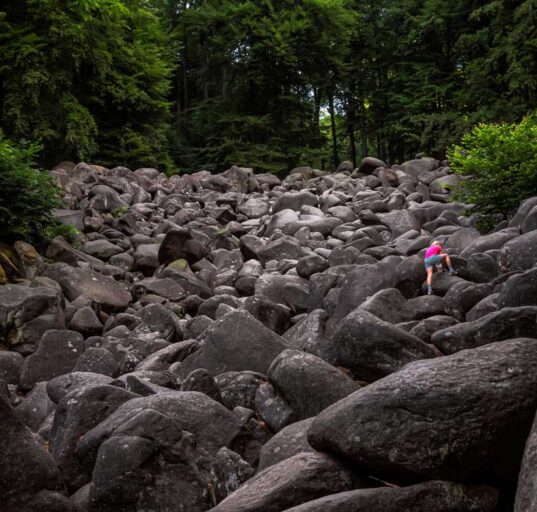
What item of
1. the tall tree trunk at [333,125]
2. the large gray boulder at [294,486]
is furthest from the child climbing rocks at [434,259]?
the tall tree trunk at [333,125]

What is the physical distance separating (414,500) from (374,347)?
9.66 feet

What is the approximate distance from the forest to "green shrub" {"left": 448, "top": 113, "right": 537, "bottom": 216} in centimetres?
1074

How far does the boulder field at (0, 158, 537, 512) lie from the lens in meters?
3.82

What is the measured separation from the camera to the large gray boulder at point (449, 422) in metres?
3.76

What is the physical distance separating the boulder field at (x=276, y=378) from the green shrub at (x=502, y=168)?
571 mm

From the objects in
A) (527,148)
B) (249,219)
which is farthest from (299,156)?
(527,148)

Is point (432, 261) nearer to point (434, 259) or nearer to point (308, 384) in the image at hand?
point (434, 259)

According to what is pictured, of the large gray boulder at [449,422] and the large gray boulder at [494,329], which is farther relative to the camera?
the large gray boulder at [494,329]

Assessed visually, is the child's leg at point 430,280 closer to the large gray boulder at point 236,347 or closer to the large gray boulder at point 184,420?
the large gray boulder at point 236,347

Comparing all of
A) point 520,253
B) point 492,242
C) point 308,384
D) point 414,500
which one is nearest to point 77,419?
point 308,384

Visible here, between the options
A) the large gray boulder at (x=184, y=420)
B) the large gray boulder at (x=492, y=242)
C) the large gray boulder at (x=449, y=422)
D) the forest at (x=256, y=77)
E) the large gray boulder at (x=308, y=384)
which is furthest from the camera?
the forest at (x=256, y=77)

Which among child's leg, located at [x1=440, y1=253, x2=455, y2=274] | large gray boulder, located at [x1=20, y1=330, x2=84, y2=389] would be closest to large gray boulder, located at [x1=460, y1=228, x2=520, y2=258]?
child's leg, located at [x1=440, y1=253, x2=455, y2=274]

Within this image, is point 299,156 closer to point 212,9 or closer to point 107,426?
point 212,9

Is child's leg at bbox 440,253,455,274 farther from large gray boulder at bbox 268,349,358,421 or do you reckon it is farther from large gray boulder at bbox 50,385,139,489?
large gray boulder at bbox 50,385,139,489
